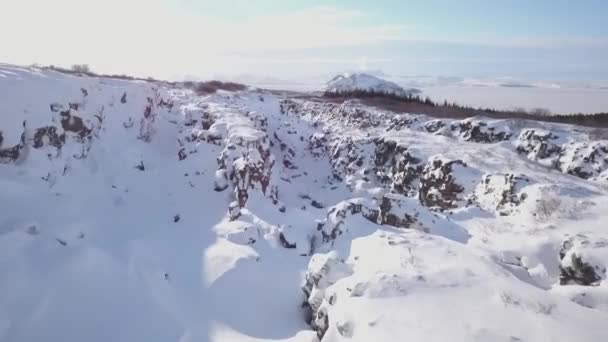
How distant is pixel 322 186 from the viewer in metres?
20.1

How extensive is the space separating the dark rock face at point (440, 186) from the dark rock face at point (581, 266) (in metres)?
6.86

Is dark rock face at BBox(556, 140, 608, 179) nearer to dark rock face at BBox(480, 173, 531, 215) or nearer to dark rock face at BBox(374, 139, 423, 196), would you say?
dark rock face at BBox(480, 173, 531, 215)

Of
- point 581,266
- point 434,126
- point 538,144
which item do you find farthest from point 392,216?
point 434,126

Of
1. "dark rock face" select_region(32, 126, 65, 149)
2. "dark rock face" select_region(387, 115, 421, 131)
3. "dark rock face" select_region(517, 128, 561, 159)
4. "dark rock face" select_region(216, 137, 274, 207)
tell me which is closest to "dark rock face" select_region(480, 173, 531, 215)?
"dark rock face" select_region(517, 128, 561, 159)

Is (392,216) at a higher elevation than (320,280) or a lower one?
higher

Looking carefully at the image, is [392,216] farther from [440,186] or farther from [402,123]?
[402,123]

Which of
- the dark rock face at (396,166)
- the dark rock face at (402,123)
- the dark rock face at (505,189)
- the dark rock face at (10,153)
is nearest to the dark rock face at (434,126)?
the dark rock face at (402,123)

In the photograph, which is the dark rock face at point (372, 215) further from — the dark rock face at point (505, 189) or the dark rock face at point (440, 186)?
the dark rock face at point (440, 186)

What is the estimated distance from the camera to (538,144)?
17.0m

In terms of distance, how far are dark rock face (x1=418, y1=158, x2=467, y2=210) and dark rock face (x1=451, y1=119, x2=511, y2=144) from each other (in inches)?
236

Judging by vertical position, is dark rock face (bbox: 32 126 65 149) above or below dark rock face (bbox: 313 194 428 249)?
above

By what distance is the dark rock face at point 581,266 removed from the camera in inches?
241

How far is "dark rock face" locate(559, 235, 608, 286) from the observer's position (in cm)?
612

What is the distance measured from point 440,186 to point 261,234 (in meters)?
7.65
